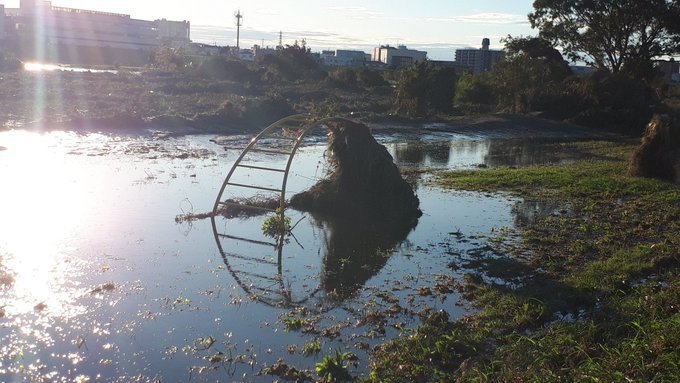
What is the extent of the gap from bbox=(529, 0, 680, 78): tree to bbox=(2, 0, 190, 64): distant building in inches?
2176

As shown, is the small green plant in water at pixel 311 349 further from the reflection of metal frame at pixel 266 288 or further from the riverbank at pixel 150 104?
the riverbank at pixel 150 104

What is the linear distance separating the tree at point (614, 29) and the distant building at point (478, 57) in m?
39.2

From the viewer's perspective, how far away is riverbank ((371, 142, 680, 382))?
5430 millimetres

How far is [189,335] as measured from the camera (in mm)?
6781

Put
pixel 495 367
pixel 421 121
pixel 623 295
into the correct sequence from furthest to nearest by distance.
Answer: pixel 421 121
pixel 623 295
pixel 495 367

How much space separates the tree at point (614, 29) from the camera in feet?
137

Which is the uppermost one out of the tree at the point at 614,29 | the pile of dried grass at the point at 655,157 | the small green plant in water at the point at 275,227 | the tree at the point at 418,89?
the tree at the point at 614,29

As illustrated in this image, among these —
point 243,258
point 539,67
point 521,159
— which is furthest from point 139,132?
point 539,67

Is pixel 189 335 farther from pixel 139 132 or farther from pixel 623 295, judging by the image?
pixel 139 132

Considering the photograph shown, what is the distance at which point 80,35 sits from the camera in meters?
99.6

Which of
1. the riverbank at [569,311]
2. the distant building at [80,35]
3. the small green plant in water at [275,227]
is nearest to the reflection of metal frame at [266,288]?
the small green plant in water at [275,227]

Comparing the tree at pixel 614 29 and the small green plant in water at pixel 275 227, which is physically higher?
the tree at pixel 614 29

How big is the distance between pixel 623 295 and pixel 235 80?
47455 millimetres

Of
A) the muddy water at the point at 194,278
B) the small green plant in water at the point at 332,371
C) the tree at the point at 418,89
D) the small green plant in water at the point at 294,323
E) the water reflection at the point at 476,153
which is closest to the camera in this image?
the small green plant in water at the point at 332,371
